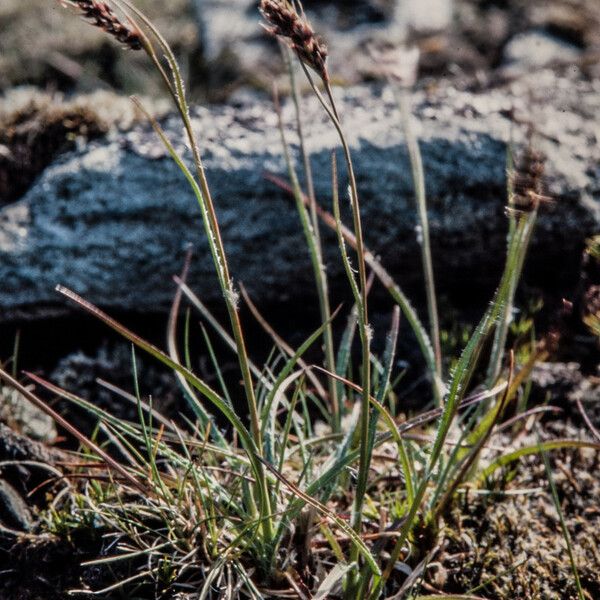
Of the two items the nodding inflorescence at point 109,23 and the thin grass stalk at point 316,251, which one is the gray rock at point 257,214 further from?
the nodding inflorescence at point 109,23

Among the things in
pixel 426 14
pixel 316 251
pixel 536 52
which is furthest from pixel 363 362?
pixel 426 14

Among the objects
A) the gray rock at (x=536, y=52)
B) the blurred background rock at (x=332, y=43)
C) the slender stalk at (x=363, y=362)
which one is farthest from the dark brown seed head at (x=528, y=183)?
the gray rock at (x=536, y=52)

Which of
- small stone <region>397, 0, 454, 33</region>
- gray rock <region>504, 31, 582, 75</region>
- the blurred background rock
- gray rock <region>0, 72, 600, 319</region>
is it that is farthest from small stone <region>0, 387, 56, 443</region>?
small stone <region>397, 0, 454, 33</region>

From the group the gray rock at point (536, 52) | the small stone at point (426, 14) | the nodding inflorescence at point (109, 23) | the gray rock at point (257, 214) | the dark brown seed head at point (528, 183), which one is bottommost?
the gray rock at point (257, 214)

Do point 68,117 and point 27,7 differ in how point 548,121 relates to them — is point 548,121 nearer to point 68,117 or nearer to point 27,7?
point 68,117

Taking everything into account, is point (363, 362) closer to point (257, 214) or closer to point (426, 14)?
point (257, 214)

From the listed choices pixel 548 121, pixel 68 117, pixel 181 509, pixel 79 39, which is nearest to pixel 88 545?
pixel 181 509
